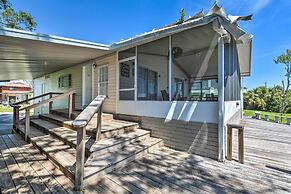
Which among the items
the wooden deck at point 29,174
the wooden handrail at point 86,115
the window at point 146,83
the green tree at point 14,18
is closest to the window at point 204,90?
the window at point 146,83

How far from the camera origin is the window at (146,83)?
5.51 meters

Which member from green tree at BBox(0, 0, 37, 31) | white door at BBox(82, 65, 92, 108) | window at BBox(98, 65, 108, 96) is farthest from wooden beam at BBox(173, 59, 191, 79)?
green tree at BBox(0, 0, 37, 31)

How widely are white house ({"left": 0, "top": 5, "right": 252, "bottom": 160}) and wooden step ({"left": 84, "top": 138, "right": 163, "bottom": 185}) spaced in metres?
1.01

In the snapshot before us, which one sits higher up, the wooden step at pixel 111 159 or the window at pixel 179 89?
the window at pixel 179 89

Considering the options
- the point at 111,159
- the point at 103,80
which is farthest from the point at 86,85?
the point at 111,159

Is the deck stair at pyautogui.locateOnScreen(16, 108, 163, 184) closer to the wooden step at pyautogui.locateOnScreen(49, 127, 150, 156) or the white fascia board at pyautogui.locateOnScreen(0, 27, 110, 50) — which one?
the wooden step at pyautogui.locateOnScreen(49, 127, 150, 156)

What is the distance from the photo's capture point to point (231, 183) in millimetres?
2893

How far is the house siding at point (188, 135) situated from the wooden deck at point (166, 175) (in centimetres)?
23

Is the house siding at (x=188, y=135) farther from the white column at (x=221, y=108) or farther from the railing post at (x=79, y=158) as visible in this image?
the railing post at (x=79, y=158)

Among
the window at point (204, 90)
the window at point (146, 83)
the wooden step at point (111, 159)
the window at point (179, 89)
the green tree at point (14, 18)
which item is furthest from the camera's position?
the green tree at point (14, 18)

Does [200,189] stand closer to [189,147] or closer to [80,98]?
[189,147]

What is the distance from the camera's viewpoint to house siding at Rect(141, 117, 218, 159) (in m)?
4.06

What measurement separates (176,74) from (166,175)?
9.60 feet

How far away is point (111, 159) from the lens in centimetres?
336
